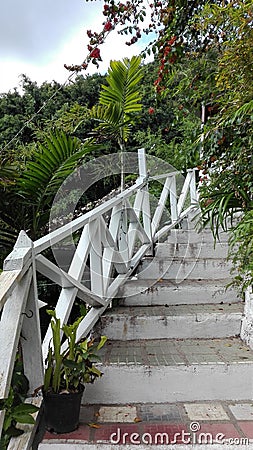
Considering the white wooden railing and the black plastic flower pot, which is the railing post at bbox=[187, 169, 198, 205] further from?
the black plastic flower pot

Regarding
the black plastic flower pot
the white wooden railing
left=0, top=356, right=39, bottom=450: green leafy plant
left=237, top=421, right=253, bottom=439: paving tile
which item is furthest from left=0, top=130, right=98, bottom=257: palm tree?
left=237, top=421, right=253, bottom=439: paving tile

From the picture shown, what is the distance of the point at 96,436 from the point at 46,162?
4.60 feet

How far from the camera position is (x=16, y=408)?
1.54 meters

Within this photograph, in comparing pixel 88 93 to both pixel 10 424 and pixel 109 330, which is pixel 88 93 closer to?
pixel 109 330

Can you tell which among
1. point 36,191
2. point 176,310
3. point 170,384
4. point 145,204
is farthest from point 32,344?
point 145,204

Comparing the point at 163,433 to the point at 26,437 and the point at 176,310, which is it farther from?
the point at 176,310

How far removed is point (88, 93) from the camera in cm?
910

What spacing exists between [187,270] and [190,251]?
1.21ft

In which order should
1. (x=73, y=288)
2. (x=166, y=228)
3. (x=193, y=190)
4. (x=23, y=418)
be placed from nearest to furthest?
(x=23, y=418)
(x=73, y=288)
(x=166, y=228)
(x=193, y=190)

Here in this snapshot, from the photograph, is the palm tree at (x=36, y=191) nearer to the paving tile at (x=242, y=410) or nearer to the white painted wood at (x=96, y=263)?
the white painted wood at (x=96, y=263)

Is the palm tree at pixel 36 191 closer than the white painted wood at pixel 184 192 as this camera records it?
Yes

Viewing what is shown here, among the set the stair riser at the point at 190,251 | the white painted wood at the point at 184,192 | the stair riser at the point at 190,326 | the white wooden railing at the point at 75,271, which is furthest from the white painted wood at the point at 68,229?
the white painted wood at the point at 184,192

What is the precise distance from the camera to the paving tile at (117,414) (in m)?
1.94

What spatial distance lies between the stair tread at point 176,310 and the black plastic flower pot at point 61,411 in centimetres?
89
